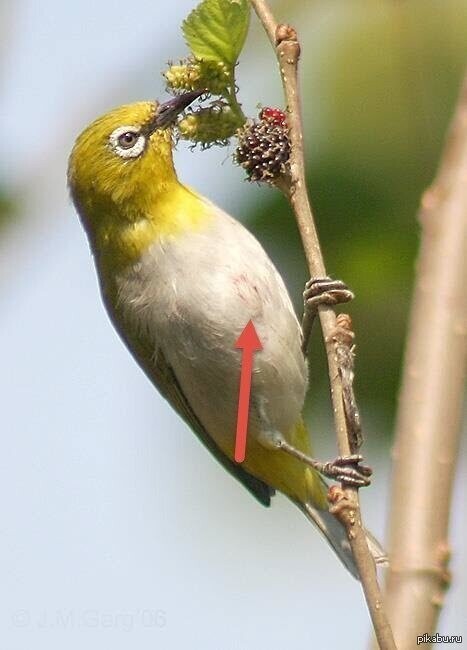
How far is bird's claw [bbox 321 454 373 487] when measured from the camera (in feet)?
10.2

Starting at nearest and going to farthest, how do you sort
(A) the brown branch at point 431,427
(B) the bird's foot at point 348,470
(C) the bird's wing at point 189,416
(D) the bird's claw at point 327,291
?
(A) the brown branch at point 431,427 < (D) the bird's claw at point 327,291 < (B) the bird's foot at point 348,470 < (C) the bird's wing at point 189,416

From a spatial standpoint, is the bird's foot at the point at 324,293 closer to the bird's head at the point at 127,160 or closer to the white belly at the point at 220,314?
the white belly at the point at 220,314

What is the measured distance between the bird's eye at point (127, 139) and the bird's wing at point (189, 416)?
94cm

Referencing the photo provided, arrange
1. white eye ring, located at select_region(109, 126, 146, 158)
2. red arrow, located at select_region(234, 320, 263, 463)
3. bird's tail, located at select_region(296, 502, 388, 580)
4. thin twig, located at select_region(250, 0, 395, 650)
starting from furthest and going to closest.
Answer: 1. bird's tail, located at select_region(296, 502, 388, 580)
2. white eye ring, located at select_region(109, 126, 146, 158)
3. red arrow, located at select_region(234, 320, 263, 463)
4. thin twig, located at select_region(250, 0, 395, 650)

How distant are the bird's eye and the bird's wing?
3.08 feet

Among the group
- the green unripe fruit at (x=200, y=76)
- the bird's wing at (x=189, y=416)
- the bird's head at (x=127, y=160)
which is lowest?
the bird's wing at (x=189, y=416)

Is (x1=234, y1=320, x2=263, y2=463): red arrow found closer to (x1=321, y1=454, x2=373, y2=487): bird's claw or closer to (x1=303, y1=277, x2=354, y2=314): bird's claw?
(x1=303, y1=277, x2=354, y2=314): bird's claw

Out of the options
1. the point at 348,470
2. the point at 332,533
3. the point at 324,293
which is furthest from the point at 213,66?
the point at 332,533

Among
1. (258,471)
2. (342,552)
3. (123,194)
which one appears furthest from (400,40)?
(342,552)

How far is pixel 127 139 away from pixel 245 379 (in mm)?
1211

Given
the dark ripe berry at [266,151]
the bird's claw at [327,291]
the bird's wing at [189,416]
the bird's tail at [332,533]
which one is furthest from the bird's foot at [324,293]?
→ the bird's tail at [332,533]

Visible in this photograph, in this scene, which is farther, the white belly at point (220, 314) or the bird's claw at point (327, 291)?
the white belly at point (220, 314)

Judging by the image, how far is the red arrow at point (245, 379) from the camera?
4484 mm

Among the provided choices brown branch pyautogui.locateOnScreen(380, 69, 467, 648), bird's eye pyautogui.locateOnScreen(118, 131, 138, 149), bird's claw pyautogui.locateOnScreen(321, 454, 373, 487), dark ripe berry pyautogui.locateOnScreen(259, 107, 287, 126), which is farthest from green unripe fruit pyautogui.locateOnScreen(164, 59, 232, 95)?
brown branch pyautogui.locateOnScreen(380, 69, 467, 648)
